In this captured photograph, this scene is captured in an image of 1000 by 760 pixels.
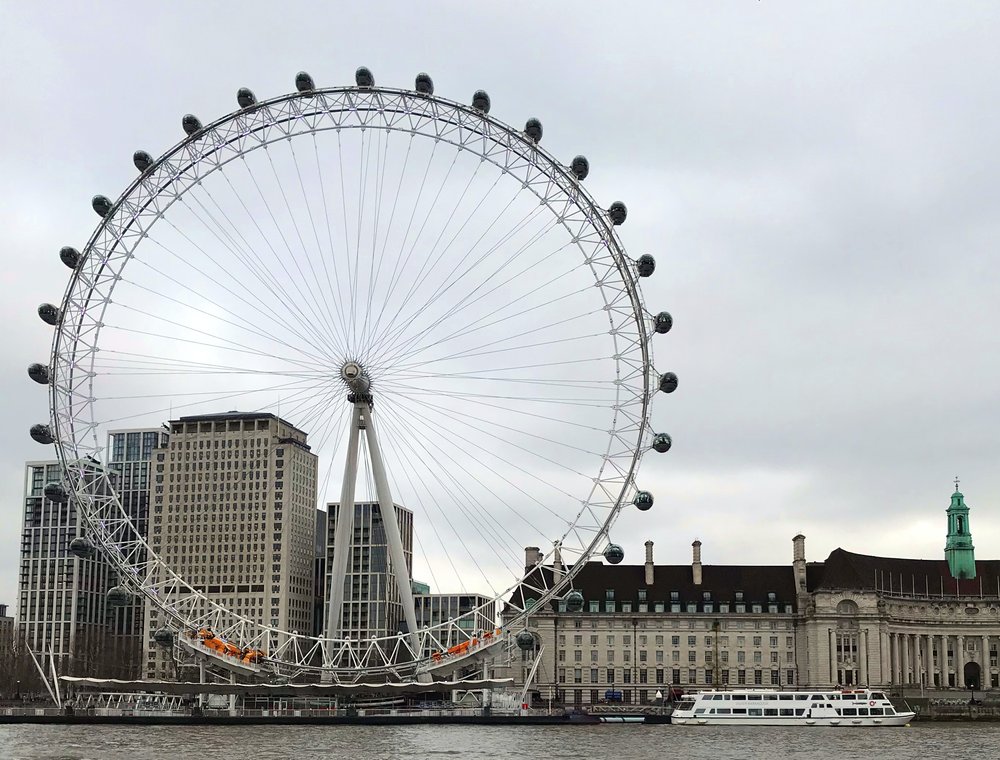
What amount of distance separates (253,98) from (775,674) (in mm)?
86605

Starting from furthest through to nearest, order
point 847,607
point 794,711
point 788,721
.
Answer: point 847,607, point 794,711, point 788,721

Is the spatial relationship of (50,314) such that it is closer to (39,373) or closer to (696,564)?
(39,373)

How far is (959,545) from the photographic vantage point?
15075 centimetres

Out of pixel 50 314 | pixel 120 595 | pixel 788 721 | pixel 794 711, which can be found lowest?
pixel 788 721

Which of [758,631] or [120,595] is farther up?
[120,595]

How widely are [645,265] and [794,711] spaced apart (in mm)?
44335

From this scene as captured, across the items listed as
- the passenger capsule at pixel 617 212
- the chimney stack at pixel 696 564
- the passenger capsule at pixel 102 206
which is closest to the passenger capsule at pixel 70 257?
the passenger capsule at pixel 102 206

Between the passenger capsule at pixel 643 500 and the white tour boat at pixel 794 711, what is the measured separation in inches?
1251

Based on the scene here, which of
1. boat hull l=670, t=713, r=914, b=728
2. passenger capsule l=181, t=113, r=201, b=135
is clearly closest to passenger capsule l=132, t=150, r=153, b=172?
passenger capsule l=181, t=113, r=201, b=135

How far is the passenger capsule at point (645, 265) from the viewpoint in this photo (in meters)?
78.5

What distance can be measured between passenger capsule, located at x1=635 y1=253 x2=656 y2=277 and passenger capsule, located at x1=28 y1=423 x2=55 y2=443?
1348 inches

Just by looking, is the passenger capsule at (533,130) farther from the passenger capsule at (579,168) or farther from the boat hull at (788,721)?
the boat hull at (788,721)

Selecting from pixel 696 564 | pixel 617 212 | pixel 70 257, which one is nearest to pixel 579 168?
pixel 617 212

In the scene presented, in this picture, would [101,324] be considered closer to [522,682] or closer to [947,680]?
[522,682]
